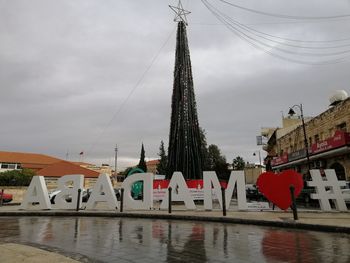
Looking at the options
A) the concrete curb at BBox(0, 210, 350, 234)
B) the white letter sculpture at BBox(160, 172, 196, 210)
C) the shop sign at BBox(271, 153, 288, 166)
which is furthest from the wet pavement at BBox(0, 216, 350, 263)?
the shop sign at BBox(271, 153, 288, 166)

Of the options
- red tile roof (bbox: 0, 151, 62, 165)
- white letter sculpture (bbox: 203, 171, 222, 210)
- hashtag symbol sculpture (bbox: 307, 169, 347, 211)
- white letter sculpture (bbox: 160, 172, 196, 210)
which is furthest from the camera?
red tile roof (bbox: 0, 151, 62, 165)

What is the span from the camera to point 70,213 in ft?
55.0

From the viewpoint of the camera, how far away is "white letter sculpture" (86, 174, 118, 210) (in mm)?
17484

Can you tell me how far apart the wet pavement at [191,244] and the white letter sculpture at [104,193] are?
6.78 m

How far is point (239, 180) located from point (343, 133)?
13.5 meters

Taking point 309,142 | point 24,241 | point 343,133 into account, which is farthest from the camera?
point 309,142

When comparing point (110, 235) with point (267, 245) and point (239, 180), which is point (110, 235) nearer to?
point (267, 245)

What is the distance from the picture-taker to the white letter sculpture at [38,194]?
18609 millimetres

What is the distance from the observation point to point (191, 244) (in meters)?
7.85

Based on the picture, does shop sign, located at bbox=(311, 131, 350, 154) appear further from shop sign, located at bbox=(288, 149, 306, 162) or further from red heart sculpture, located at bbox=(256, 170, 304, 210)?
red heart sculpture, located at bbox=(256, 170, 304, 210)

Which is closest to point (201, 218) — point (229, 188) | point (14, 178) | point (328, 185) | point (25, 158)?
point (229, 188)

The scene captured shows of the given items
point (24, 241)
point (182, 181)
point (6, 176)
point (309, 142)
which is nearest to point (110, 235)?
point (24, 241)

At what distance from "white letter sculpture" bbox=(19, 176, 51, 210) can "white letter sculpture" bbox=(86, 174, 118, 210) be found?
2.41 meters

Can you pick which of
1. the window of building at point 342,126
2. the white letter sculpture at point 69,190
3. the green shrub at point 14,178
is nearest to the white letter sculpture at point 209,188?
the white letter sculpture at point 69,190
